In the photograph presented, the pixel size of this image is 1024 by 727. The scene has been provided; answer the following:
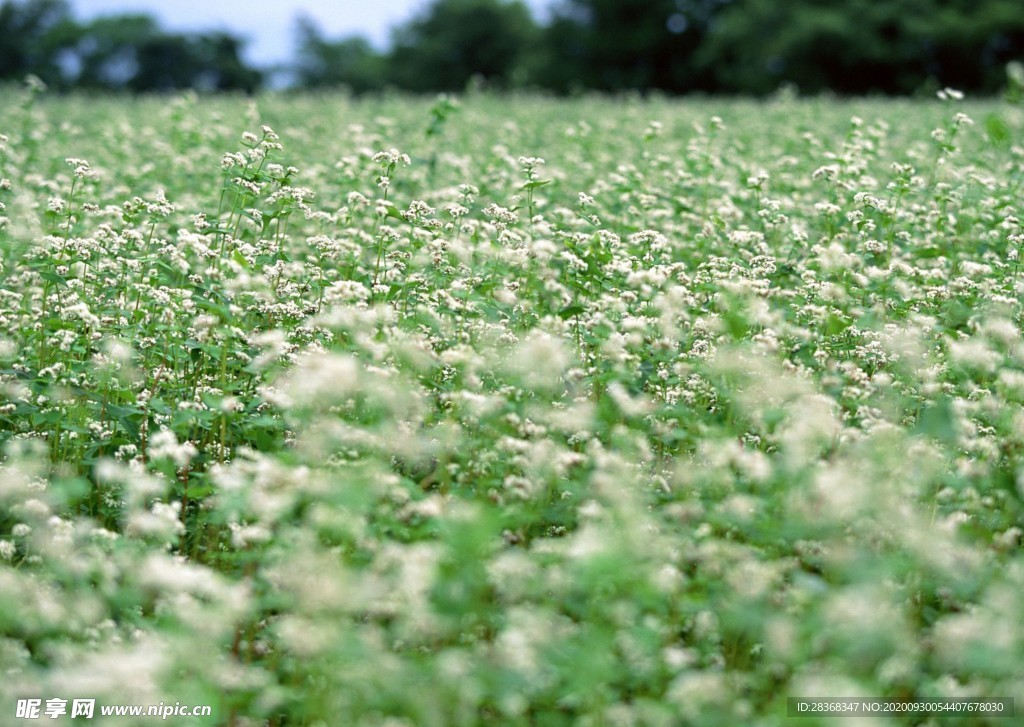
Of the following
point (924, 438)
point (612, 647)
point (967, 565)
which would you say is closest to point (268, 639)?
point (612, 647)

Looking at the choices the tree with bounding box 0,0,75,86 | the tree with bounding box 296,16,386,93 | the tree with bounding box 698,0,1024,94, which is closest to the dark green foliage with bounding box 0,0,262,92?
the tree with bounding box 0,0,75,86

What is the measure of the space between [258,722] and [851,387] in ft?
11.2

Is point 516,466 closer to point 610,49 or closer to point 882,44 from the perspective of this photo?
point 882,44

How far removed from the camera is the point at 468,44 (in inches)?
2736

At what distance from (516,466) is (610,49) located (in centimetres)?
5722

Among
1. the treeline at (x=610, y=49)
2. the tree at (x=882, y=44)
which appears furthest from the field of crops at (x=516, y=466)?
the tree at (x=882, y=44)

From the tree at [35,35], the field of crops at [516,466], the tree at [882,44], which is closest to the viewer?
the field of crops at [516,466]

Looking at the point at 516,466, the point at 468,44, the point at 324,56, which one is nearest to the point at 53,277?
the point at 516,466

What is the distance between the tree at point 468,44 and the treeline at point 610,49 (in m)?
0.10

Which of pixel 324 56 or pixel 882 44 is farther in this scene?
pixel 324 56

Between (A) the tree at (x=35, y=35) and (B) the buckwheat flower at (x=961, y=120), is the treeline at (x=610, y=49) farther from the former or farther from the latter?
(B) the buckwheat flower at (x=961, y=120)

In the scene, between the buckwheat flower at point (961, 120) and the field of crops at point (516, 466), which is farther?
the buckwheat flower at point (961, 120)

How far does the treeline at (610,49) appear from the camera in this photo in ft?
146

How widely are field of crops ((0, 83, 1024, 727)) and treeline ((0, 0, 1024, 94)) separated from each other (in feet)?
34.0
